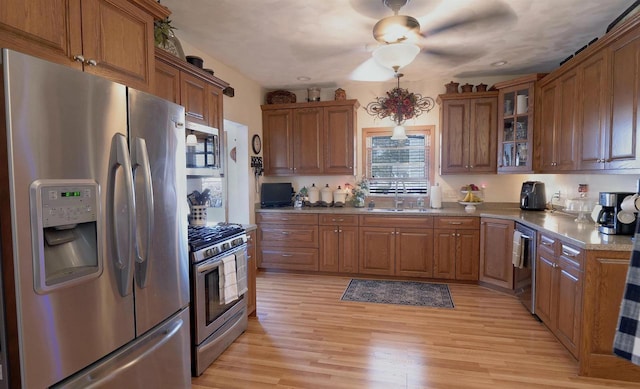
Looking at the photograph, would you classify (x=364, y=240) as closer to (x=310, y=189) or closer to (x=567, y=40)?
(x=310, y=189)

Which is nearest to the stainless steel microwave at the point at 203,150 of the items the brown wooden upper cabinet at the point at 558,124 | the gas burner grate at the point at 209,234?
the gas burner grate at the point at 209,234

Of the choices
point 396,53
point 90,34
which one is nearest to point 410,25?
point 396,53

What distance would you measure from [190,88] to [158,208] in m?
1.39

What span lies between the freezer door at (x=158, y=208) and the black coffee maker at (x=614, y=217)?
2998 millimetres

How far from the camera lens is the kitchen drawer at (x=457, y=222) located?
4059 millimetres

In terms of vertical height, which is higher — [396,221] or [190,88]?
[190,88]

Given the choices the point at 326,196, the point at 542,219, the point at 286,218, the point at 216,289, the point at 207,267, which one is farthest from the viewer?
the point at 326,196

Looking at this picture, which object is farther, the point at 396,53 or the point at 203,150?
the point at 203,150

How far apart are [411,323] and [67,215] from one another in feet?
9.09

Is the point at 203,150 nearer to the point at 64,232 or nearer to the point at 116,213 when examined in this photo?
the point at 116,213

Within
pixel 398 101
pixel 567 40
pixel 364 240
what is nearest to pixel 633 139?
pixel 567 40

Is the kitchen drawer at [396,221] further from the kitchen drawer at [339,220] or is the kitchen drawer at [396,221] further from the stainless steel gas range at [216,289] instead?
the stainless steel gas range at [216,289]

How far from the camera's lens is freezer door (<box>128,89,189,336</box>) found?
1.54 meters

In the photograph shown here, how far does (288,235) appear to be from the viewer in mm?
4637
